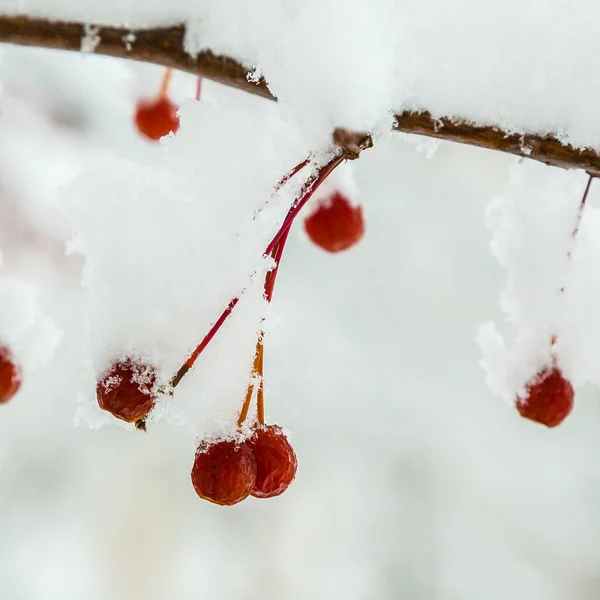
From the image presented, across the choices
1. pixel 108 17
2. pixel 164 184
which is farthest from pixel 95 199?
pixel 108 17

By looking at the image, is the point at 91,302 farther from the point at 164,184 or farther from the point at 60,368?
the point at 60,368

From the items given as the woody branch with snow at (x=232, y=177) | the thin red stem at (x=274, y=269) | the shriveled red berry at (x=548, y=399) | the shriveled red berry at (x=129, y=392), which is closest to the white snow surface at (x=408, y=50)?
the woody branch with snow at (x=232, y=177)

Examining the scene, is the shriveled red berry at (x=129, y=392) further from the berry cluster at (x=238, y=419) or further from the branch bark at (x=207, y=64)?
the branch bark at (x=207, y=64)

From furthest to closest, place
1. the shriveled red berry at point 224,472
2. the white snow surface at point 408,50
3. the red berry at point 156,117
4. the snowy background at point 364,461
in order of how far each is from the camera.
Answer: the snowy background at point 364,461
the red berry at point 156,117
the shriveled red berry at point 224,472
the white snow surface at point 408,50

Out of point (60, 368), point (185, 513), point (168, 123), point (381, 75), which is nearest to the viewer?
point (381, 75)

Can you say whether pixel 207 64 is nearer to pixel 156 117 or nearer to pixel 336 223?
pixel 336 223

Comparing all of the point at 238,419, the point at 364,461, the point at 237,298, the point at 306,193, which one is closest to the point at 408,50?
the point at 306,193
